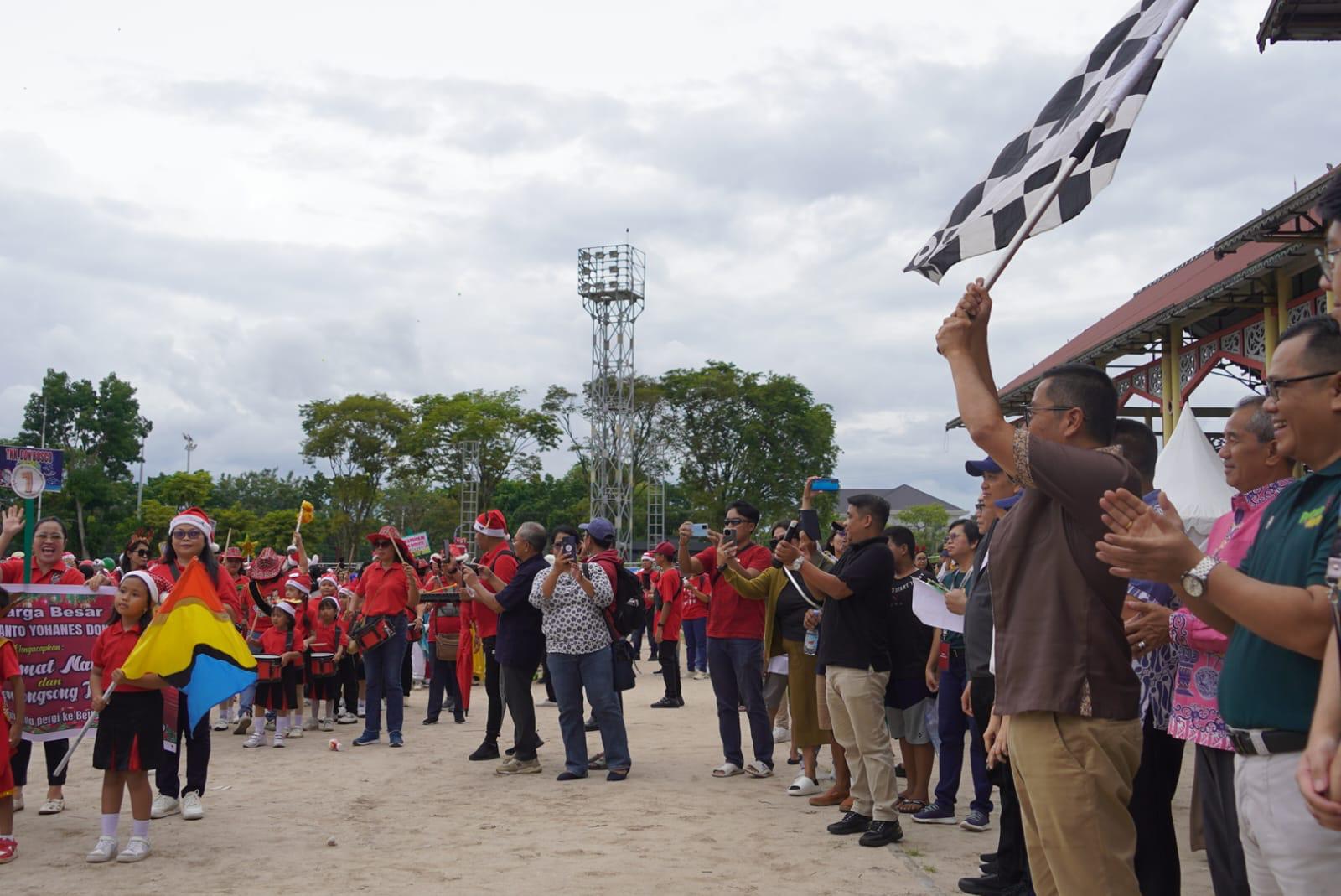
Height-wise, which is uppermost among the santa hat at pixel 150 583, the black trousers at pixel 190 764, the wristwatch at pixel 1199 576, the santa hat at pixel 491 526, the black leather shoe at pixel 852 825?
the santa hat at pixel 491 526

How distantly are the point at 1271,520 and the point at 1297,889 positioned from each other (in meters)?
0.83

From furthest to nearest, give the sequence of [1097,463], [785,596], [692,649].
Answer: [692,649] < [785,596] < [1097,463]

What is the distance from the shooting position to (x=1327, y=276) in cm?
260

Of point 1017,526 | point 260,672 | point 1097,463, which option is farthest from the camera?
point 260,672

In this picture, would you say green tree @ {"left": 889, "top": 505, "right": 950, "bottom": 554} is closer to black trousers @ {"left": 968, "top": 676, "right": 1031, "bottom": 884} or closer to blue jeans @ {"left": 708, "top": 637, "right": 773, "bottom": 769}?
blue jeans @ {"left": 708, "top": 637, "right": 773, "bottom": 769}

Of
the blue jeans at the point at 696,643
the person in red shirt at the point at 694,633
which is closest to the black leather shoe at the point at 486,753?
the person in red shirt at the point at 694,633

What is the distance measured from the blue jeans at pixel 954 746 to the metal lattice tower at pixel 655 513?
39320 mm

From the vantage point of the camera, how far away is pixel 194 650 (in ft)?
21.2

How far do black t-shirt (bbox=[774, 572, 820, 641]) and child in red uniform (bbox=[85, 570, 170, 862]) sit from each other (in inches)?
180

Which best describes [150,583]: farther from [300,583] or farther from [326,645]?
[300,583]

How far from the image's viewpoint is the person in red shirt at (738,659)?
9.02 metres

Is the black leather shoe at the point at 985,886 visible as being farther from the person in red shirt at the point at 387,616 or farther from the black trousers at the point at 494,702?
the person in red shirt at the point at 387,616

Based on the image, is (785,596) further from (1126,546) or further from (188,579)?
(1126,546)

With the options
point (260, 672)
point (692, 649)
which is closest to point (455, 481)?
point (692, 649)
